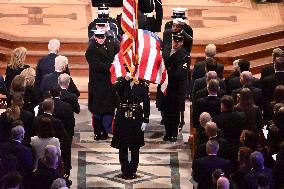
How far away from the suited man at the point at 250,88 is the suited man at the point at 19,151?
11.8 ft

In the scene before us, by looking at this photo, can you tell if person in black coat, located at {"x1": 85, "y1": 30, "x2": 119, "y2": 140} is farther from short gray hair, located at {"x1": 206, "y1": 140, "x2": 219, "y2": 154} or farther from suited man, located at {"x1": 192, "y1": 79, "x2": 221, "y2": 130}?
short gray hair, located at {"x1": 206, "y1": 140, "x2": 219, "y2": 154}

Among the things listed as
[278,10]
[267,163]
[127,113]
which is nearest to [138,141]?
[127,113]

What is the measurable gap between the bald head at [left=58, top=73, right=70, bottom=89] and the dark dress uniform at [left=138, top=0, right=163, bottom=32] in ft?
11.4

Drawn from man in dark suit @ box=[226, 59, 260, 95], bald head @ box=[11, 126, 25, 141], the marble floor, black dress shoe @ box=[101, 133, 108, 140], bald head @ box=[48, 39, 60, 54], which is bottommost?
the marble floor

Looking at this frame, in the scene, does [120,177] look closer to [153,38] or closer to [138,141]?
[138,141]

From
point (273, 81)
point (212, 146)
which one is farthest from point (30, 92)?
point (273, 81)

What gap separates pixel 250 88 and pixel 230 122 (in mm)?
1326

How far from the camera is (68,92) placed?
16.1 meters

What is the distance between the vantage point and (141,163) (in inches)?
674

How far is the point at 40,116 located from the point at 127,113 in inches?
62.3

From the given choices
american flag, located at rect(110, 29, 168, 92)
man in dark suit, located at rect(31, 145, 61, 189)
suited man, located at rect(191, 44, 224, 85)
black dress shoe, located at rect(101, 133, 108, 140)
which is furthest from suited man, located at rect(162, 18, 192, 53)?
man in dark suit, located at rect(31, 145, 61, 189)

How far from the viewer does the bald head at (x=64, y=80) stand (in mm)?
15805

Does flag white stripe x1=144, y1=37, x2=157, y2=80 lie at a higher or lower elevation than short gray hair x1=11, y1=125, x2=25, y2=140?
higher

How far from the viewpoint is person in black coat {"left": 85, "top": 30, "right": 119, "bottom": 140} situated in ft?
57.0
